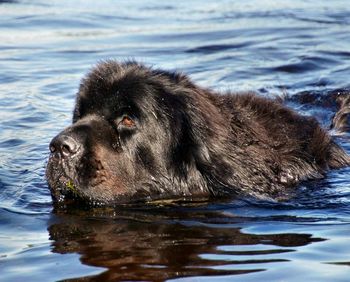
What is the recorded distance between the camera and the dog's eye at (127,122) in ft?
20.0

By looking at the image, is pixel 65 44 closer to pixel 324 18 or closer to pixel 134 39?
pixel 134 39

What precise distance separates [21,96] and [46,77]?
954mm

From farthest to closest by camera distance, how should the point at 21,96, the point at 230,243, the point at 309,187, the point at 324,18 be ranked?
the point at 324,18
the point at 21,96
the point at 309,187
the point at 230,243

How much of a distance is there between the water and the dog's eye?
A: 586mm

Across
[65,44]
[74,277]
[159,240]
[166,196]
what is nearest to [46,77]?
[65,44]

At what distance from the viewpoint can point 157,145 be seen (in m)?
6.11

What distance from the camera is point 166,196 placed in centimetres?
619

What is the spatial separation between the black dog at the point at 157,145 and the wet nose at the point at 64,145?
64 mm

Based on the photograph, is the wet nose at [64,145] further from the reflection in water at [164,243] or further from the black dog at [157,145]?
the reflection in water at [164,243]

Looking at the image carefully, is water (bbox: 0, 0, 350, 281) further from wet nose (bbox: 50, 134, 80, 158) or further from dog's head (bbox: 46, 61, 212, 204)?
wet nose (bbox: 50, 134, 80, 158)

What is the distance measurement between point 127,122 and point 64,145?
535mm

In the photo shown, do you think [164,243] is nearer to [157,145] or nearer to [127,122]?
[157,145]

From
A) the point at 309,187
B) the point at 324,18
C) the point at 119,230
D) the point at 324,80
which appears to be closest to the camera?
the point at 119,230

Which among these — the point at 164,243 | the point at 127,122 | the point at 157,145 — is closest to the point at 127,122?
the point at 127,122
